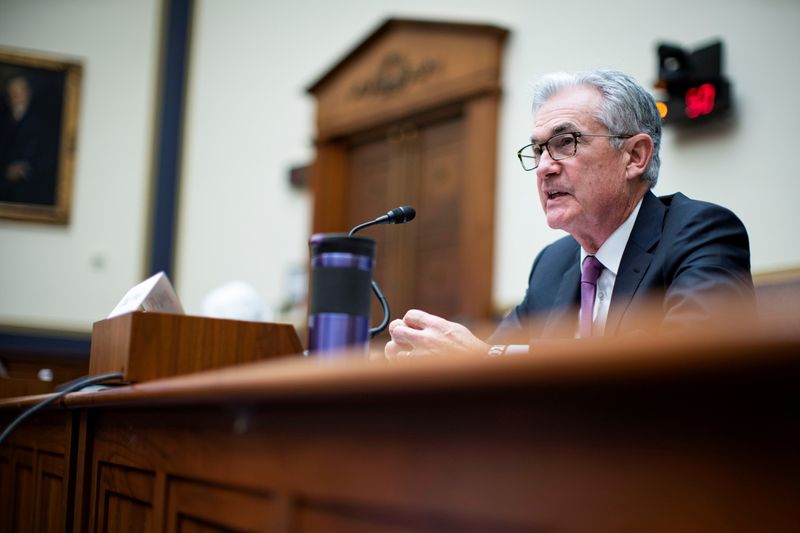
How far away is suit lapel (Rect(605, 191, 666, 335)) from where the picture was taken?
204 cm

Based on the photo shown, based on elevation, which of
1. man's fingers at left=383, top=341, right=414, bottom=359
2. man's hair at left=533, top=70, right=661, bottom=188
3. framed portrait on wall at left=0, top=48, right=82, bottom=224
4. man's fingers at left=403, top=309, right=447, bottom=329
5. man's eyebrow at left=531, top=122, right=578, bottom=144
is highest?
framed portrait on wall at left=0, top=48, right=82, bottom=224

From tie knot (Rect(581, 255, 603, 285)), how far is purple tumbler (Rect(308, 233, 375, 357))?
0.97 metres

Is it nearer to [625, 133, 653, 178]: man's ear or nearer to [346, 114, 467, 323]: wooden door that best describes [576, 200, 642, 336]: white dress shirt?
[625, 133, 653, 178]: man's ear

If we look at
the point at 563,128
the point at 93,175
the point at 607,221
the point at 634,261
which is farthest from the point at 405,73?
the point at 634,261

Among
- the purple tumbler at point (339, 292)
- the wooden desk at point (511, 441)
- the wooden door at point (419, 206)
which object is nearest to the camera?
the wooden desk at point (511, 441)

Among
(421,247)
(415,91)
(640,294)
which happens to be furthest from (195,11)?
(640,294)

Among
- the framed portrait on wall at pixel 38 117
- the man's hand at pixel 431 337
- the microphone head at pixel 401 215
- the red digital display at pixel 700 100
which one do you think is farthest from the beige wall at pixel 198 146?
the man's hand at pixel 431 337

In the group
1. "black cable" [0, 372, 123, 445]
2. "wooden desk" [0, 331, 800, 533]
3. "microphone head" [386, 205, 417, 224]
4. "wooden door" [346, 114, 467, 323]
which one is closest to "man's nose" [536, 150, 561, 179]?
"microphone head" [386, 205, 417, 224]

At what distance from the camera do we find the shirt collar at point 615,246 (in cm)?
217

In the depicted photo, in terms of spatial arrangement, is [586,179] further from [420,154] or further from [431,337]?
[420,154]

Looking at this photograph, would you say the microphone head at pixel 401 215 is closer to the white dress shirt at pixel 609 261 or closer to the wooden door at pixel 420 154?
the white dress shirt at pixel 609 261

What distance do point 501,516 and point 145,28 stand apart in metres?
8.14

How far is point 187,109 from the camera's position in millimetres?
8062

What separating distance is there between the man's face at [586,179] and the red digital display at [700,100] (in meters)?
1.90
